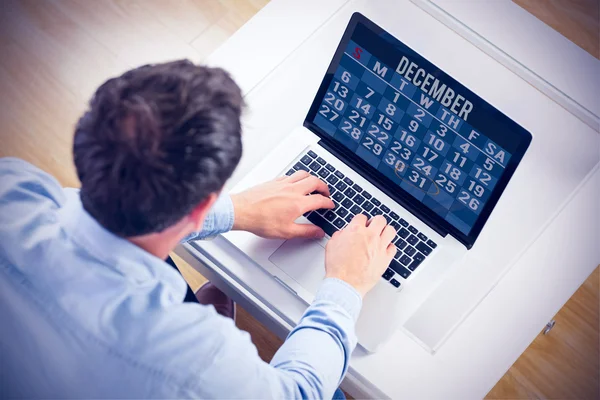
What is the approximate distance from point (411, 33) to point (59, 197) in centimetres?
73

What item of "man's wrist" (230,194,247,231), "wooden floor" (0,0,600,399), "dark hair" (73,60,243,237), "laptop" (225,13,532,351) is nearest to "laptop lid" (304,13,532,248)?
"laptop" (225,13,532,351)

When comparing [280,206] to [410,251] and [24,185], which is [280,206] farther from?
[24,185]

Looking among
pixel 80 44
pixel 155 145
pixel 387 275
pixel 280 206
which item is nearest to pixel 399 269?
pixel 387 275

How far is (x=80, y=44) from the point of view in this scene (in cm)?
190

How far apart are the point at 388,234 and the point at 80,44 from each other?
1.32 metres

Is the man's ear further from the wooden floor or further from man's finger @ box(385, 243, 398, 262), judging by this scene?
the wooden floor

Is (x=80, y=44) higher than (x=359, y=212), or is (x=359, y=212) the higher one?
(x=359, y=212)

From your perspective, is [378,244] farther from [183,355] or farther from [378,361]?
[183,355]

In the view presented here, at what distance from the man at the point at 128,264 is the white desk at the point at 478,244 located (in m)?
0.25

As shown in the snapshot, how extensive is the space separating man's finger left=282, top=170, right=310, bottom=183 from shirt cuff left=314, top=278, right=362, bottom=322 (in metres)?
0.22

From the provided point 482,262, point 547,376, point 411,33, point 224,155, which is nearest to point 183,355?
point 224,155

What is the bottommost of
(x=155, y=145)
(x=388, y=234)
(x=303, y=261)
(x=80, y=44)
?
(x=80, y=44)

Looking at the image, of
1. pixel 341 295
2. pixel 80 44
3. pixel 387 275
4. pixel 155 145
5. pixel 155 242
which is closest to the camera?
pixel 155 145

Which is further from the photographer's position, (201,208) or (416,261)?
(416,261)
